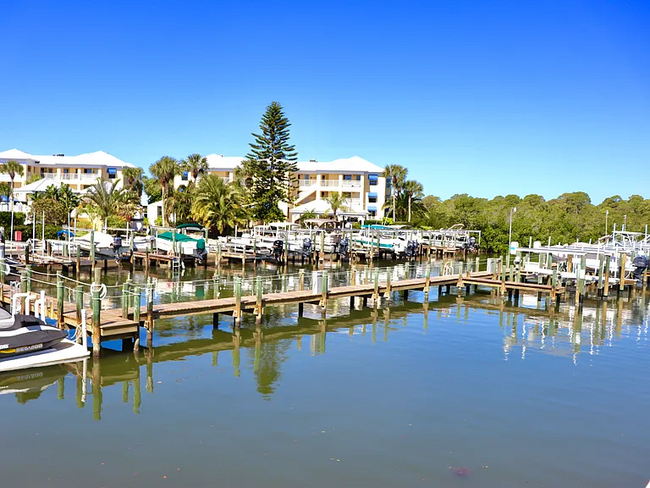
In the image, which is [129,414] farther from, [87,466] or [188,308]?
[188,308]

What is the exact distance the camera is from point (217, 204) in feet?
182

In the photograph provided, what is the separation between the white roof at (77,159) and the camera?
85.2 meters

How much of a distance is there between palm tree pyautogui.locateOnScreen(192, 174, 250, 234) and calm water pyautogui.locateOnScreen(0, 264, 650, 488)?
33393mm

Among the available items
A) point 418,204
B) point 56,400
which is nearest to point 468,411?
point 56,400

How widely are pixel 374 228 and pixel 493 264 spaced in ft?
76.7

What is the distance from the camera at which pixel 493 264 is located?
35.1 meters

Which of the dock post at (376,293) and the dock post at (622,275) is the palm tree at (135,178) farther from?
the dock post at (622,275)

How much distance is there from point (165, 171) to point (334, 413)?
51490 mm

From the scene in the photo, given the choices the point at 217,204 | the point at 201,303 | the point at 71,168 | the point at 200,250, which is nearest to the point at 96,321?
the point at 201,303

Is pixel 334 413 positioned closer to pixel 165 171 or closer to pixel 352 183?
pixel 165 171

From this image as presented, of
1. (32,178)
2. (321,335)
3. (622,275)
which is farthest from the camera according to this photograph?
(32,178)

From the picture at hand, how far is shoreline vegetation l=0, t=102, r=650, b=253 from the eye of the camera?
183 ft

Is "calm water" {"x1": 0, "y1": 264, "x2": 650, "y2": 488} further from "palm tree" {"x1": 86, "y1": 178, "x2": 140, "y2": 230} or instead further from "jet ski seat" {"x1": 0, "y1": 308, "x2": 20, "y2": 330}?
"palm tree" {"x1": 86, "y1": 178, "x2": 140, "y2": 230}

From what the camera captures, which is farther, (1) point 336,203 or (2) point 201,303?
(1) point 336,203
